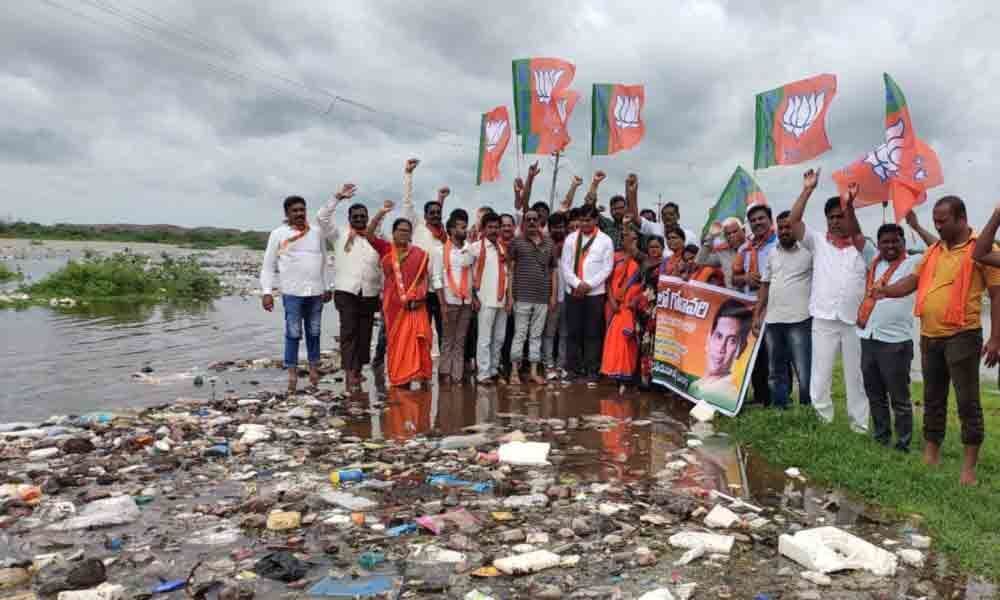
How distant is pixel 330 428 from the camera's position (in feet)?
18.7

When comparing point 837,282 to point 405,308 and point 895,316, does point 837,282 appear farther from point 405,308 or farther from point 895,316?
point 405,308

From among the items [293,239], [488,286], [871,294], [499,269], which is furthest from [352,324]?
[871,294]

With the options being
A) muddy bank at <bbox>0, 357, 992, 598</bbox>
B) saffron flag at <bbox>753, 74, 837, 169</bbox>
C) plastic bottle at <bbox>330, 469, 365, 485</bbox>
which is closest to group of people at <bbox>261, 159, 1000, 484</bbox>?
saffron flag at <bbox>753, 74, 837, 169</bbox>

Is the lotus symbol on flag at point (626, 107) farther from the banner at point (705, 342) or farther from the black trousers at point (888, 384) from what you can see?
the black trousers at point (888, 384)

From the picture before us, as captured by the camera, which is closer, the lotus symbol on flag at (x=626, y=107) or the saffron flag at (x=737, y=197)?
the saffron flag at (x=737, y=197)

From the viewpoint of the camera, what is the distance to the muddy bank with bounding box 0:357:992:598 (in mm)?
2945

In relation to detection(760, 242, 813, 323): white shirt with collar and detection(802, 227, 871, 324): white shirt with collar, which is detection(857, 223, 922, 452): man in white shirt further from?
detection(760, 242, 813, 323): white shirt with collar

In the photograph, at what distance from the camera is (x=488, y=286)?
305 inches

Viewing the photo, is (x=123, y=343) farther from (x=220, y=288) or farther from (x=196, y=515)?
(x=220, y=288)

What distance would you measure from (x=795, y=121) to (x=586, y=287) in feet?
9.23

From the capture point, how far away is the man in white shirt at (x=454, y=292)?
759 cm

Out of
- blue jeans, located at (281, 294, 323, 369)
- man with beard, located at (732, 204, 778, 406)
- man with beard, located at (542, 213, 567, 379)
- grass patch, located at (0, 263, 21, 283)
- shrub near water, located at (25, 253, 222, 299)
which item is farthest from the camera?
grass patch, located at (0, 263, 21, 283)

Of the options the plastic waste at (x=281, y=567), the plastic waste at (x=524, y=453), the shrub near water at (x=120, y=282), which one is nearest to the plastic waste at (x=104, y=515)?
the plastic waste at (x=281, y=567)

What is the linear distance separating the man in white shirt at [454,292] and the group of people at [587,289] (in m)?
0.02
